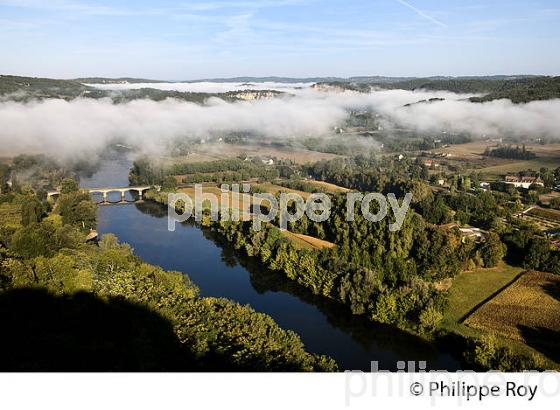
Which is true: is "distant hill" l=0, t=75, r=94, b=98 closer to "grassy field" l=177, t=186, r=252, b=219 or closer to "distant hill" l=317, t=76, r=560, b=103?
"grassy field" l=177, t=186, r=252, b=219

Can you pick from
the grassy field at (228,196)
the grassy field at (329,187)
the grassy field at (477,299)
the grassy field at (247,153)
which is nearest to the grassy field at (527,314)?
the grassy field at (477,299)

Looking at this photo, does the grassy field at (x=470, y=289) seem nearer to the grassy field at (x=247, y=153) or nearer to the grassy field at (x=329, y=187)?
the grassy field at (x=329, y=187)

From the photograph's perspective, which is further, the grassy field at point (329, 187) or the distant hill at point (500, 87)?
the distant hill at point (500, 87)

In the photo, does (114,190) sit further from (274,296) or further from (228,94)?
(228,94)

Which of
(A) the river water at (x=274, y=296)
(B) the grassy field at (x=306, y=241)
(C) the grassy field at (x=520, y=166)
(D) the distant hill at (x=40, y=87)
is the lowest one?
(A) the river water at (x=274, y=296)

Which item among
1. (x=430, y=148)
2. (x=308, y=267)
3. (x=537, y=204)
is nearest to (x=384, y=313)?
(x=308, y=267)

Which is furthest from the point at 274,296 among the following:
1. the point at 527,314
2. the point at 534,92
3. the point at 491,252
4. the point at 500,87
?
the point at 500,87

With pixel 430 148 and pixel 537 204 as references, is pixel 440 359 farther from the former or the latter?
pixel 430 148
